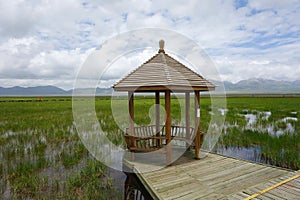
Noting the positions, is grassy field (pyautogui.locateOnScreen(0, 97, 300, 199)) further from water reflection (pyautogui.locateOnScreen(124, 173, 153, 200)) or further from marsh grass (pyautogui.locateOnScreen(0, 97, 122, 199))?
water reflection (pyautogui.locateOnScreen(124, 173, 153, 200))

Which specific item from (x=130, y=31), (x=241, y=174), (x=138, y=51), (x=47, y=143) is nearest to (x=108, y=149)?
(x=47, y=143)

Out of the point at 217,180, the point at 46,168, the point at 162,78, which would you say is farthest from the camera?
the point at 46,168

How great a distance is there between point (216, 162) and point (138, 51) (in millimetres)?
5044

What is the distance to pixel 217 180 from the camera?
5793mm

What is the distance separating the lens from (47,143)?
469 inches

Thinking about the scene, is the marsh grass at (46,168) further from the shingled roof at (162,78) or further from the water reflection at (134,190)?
the shingled roof at (162,78)

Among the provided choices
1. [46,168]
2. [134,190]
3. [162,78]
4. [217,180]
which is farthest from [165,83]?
[46,168]

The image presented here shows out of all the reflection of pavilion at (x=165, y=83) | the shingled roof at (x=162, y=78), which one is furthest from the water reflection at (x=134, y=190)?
the shingled roof at (x=162, y=78)

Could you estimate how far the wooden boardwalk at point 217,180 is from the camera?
4.88 meters

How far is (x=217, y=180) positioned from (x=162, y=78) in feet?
10.8

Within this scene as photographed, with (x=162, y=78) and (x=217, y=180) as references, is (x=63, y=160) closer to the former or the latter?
(x=162, y=78)

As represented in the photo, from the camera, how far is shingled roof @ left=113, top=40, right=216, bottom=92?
6.73 metres

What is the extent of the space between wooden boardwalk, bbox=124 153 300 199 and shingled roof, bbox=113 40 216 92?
2460 millimetres

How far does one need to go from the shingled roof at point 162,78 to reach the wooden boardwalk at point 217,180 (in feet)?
8.07
